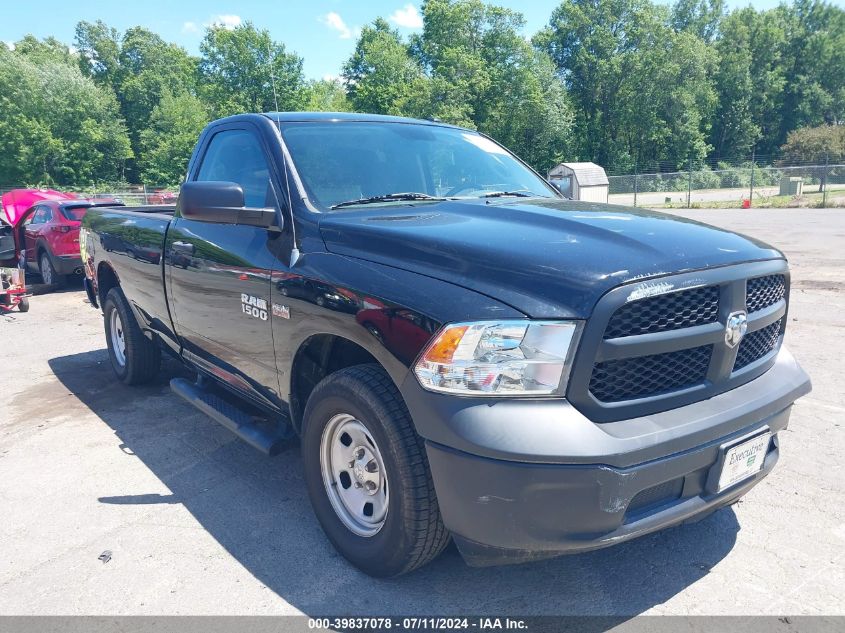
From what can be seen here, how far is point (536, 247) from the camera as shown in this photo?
237 centimetres

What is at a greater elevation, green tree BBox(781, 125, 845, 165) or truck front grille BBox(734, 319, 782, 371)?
green tree BBox(781, 125, 845, 165)

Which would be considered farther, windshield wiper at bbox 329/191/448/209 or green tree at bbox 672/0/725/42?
green tree at bbox 672/0/725/42

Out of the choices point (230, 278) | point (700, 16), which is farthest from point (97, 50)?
point (230, 278)

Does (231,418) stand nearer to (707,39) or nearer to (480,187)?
(480,187)

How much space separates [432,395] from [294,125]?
205 cm

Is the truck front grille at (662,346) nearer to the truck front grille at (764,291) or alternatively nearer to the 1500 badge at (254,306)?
the truck front grille at (764,291)

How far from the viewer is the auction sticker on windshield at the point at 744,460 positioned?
2328mm

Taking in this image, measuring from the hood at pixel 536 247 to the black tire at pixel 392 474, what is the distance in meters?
0.50

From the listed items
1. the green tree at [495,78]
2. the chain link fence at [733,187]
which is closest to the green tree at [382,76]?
the green tree at [495,78]

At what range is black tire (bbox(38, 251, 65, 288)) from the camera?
11.2 m

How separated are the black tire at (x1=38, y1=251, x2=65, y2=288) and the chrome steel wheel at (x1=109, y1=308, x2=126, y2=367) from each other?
254 inches

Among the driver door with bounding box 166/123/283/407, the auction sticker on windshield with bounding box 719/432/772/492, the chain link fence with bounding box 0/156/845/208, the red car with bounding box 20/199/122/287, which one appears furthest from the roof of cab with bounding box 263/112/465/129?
the chain link fence with bounding box 0/156/845/208

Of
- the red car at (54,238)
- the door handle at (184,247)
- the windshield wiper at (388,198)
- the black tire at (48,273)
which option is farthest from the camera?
the black tire at (48,273)

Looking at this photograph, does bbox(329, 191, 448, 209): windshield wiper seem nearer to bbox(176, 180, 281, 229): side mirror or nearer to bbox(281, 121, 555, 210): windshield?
bbox(281, 121, 555, 210): windshield
